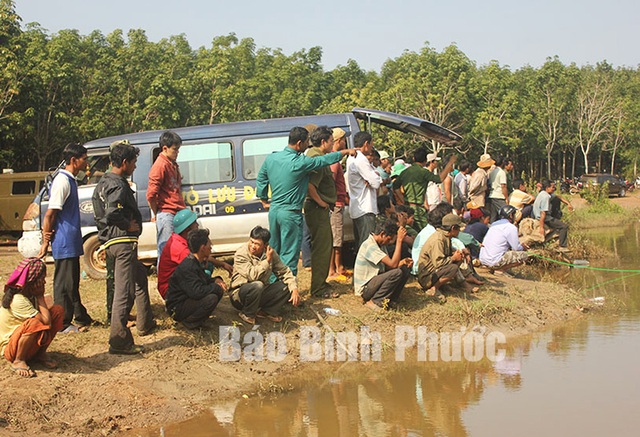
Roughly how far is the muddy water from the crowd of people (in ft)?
3.95

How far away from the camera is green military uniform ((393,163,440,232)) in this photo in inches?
387

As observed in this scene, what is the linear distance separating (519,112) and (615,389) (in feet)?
136

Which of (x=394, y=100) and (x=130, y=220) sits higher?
(x=394, y=100)

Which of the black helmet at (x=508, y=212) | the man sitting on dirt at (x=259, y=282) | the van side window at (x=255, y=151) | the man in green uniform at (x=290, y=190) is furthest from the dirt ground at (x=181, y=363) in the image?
the black helmet at (x=508, y=212)

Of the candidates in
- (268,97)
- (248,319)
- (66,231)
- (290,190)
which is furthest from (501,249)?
(268,97)

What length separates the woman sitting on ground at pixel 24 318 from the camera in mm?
5762

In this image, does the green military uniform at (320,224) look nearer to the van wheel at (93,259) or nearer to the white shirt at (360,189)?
the white shirt at (360,189)

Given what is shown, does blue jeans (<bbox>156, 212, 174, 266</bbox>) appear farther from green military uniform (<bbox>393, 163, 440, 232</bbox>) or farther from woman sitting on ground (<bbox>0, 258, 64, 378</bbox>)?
green military uniform (<bbox>393, 163, 440, 232</bbox>)

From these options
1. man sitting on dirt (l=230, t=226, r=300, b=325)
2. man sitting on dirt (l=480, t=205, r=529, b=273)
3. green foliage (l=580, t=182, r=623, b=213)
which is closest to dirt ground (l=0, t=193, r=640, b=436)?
man sitting on dirt (l=230, t=226, r=300, b=325)

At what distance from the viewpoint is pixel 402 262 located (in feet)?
26.6

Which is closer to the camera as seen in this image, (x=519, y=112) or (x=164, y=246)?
(x=164, y=246)

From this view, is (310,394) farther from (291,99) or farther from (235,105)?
(291,99)

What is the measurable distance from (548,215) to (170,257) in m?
7.98

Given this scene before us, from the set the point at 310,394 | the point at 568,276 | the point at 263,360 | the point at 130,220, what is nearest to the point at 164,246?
the point at 130,220
